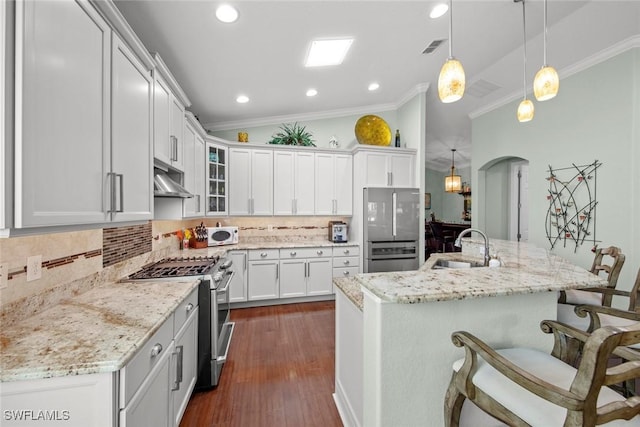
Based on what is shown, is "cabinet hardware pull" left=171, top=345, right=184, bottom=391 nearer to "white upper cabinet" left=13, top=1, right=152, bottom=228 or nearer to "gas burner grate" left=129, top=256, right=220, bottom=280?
"gas burner grate" left=129, top=256, right=220, bottom=280

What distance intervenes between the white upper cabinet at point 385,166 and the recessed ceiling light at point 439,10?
1.78 metres

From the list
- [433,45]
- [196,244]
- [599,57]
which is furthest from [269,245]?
[599,57]

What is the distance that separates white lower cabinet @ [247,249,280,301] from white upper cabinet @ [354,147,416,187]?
1.78 m

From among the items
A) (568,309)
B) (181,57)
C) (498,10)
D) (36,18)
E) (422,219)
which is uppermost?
(498,10)

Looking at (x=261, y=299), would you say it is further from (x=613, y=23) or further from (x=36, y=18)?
(x=613, y=23)

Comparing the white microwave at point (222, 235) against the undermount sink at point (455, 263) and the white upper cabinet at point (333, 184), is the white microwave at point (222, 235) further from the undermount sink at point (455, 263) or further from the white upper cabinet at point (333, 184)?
the undermount sink at point (455, 263)

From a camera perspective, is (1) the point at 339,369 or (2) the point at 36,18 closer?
(2) the point at 36,18

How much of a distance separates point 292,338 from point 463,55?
161 inches

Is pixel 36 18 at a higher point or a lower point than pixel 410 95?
lower

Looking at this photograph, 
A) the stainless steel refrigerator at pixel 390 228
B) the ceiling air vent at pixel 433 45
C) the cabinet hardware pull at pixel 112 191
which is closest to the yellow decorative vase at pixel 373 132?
the stainless steel refrigerator at pixel 390 228

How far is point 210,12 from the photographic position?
203 cm

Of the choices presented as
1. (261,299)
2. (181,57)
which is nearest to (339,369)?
(261,299)

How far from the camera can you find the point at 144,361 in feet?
3.74

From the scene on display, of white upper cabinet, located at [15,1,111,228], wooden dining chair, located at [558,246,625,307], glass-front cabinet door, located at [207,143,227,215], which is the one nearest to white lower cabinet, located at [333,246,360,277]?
glass-front cabinet door, located at [207,143,227,215]
